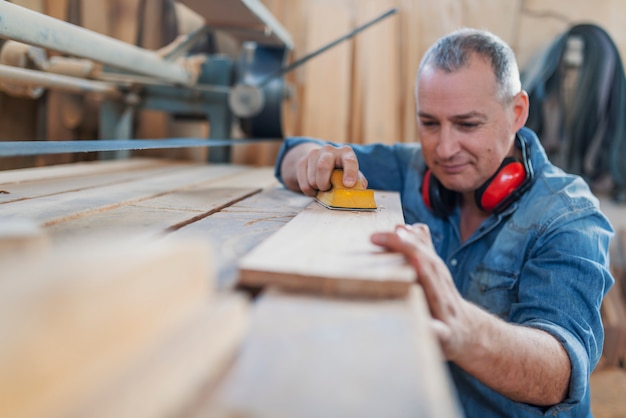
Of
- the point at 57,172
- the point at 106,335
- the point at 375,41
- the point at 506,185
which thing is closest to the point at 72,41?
the point at 57,172

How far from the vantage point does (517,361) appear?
1119 millimetres

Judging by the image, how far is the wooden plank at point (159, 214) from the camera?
37.6 inches

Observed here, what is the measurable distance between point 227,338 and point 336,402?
0.12m

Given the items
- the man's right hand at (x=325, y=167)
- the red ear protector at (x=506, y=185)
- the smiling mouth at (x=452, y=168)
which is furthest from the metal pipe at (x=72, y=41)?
the red ear protector at (x=506, y=185)

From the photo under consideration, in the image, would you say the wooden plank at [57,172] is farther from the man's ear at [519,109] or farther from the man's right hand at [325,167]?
the man's ear at [519,109]

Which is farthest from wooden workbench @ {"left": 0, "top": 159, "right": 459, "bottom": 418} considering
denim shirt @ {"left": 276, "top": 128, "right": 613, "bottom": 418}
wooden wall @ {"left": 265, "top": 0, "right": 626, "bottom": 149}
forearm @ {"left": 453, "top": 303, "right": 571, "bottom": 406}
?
wooden wall @ {"left": 265, "top": 0, "right": 626, "bottom": 149}

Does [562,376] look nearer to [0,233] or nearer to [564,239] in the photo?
[564,239]

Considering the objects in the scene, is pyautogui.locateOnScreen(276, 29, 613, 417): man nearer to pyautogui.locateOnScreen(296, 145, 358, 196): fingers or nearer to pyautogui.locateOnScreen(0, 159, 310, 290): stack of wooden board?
pyautogui.locateOnScreen(296, 145, 358, 196): fingers

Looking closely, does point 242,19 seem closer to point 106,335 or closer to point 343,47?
point 343,47

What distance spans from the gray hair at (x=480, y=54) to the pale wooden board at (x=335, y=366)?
128 centimetres

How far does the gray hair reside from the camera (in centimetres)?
170

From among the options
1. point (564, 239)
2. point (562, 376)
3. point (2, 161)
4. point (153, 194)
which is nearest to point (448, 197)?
point (564, 239)

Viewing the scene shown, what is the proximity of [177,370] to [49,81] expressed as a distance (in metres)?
2.35

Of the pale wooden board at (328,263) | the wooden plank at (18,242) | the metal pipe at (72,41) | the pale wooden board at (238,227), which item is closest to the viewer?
the wooden plank at (18,242)
